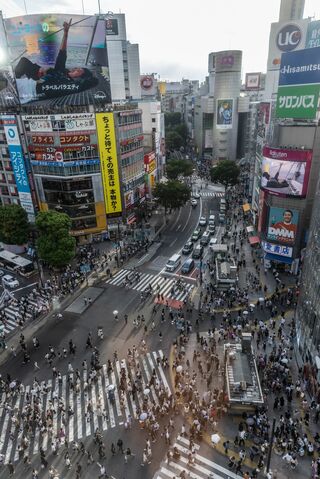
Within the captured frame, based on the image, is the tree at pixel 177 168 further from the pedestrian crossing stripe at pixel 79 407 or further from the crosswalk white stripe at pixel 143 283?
the pedestrian crossing stripe at pixel 79 407

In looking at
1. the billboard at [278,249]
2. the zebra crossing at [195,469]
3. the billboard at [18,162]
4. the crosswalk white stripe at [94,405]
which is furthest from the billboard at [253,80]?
the zebra crossing at [195,469]

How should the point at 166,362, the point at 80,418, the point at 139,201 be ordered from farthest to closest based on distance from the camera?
the point at 139,201 < the point at 166,362 < the point at 80,418

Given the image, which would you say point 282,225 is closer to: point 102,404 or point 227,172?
point 102,404

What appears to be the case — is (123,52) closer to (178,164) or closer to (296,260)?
(178,164)

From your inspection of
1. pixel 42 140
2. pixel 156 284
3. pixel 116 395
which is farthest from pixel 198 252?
pixel 42 140

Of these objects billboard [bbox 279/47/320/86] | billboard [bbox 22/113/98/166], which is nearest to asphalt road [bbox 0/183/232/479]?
billboard [bbox 22/113/98/166]

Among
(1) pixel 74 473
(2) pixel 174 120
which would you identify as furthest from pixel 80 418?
(2) pixel 174 120
